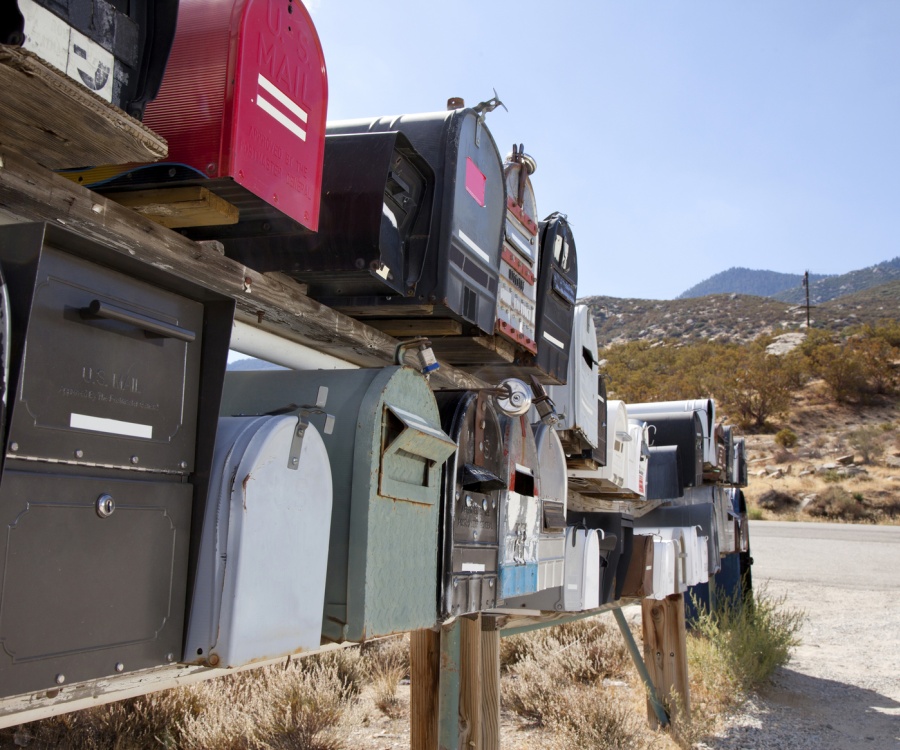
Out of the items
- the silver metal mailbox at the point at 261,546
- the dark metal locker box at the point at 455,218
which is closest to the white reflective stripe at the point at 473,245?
the dark metal locker box at the point at 455,218

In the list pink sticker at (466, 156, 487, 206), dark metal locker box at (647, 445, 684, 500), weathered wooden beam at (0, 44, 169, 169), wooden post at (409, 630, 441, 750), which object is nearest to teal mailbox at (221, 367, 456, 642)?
weathered wooden beam at (0, 44, 169, 169)

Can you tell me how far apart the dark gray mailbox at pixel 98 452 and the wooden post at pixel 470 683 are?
6.42 feet

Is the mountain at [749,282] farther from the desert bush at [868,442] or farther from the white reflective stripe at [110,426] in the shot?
the white reflective stripe at [110,426]

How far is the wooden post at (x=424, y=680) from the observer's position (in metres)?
3.06

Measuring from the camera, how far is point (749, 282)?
173 meters

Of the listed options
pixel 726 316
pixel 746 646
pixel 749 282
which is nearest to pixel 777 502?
pixel 746 646

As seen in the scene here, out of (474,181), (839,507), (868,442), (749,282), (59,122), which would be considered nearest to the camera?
(59,122)

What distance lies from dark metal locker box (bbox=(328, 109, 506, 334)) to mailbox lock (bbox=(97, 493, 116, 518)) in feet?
3.99

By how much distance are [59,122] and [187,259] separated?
2.15 feet

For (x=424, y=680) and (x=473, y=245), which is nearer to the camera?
(x=473, y=245)

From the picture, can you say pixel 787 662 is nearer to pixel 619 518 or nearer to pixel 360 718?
pixel 360 718

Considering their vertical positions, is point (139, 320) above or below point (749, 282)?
below

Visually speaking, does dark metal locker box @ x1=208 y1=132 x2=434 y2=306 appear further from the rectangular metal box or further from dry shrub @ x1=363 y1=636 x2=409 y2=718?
dry shrub @ x1=363 y1=636 x2=409 y2=718

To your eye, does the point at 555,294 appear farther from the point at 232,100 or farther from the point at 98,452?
the point at 98,452
